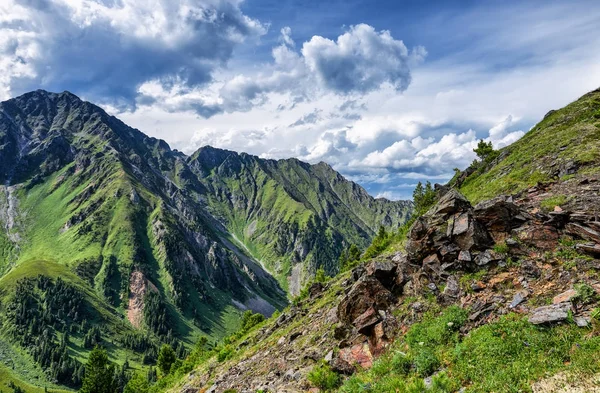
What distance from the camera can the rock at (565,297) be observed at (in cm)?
1527

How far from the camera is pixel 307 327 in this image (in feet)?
108

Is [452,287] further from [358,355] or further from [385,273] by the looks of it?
→ [358,355]

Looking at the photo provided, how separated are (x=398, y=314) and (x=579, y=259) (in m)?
10.6

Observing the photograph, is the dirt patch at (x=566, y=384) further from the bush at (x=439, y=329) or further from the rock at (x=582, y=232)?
the rock at (x=582, y=232)

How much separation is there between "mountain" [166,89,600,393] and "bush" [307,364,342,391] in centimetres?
6

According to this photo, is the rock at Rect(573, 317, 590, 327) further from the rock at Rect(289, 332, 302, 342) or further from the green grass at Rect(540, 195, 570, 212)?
the rock at Rect(289, 332, 302, 342)

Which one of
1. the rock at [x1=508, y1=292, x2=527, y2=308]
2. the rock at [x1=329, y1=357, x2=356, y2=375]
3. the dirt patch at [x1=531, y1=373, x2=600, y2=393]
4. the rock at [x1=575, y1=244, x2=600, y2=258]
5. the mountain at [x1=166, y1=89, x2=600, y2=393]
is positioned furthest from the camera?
the rock at [x1=329, y1=357, x2=356, y2=375]

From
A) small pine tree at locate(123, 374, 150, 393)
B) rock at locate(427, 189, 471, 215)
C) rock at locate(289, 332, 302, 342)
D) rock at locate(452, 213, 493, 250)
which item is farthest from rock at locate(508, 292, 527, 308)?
small pine tree at locate(123, 374, 150, 393)

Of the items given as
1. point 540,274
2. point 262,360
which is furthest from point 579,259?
point 262,360

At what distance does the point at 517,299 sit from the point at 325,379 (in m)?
11.5

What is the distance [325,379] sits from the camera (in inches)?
759

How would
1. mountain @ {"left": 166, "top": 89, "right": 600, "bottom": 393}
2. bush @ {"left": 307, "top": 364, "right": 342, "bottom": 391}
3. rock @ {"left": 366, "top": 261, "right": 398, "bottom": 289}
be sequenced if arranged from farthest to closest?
rock @ {"left": 366, "top": 261, "right": 398, "bottom": 289}, bush @ {"left": 307, "top": 364, "right": 342, "bottom": 391}, mountain @ {"left": 166, "top": 89, "right": 600, "bottom": 393}

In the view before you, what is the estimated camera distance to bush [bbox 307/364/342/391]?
18.9 meters

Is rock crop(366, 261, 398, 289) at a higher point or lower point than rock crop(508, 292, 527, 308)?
higher
